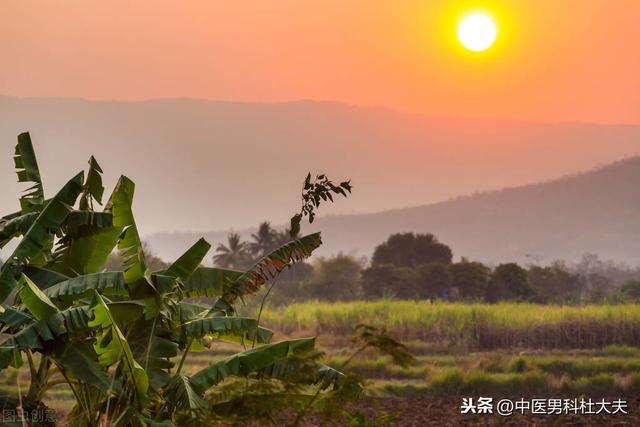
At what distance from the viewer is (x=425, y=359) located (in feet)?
67.9

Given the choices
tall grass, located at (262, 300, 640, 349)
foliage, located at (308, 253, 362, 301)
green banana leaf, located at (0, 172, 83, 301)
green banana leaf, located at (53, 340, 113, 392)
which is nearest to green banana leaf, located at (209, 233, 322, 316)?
green banana leaf, located at (53, 340, 113, 392)

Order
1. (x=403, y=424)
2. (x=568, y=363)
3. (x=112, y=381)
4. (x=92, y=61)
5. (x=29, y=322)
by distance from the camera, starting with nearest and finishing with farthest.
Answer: (x=112, y=381) → (x=29, y=322) → (x=403, y=424) → (x=568, y=363) → (x=92, y=61)

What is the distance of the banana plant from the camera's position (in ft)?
25.8

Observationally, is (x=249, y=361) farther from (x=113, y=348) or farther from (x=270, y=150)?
(x=270, y=150)

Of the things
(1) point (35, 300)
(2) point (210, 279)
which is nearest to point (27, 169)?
(2) point (210, 279)

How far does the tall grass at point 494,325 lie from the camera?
73.7 ft

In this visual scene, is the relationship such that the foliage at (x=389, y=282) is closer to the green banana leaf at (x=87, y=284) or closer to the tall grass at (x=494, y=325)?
the tall grass at (x=494, y=325)

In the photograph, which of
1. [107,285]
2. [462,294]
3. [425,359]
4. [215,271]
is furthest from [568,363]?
[462,294]

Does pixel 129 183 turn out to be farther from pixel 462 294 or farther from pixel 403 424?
pixel 462 294

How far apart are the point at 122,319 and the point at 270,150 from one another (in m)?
61.6

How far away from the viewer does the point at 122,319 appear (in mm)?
8203

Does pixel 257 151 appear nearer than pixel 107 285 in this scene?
No

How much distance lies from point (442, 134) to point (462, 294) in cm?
4067

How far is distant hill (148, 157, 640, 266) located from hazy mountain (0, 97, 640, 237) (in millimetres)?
811
